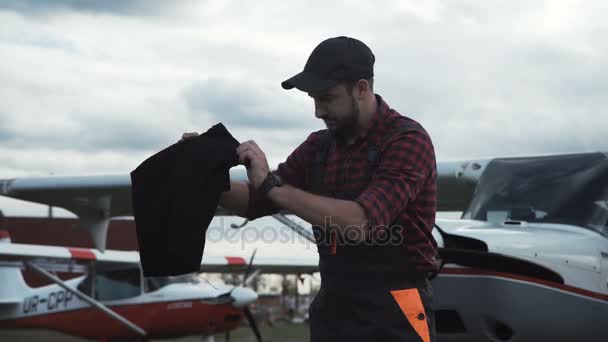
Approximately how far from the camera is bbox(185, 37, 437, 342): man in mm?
2719

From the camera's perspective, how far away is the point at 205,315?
51.6 feet

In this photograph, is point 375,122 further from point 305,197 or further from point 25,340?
point 25,340

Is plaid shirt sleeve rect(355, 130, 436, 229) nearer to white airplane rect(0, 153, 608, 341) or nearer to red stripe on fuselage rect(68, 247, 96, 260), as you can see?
white airplane rect(0, 153, 608, 341)

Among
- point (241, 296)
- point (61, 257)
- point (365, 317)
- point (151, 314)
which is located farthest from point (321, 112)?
point (241, 296)

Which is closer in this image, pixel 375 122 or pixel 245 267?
pixel 375 122

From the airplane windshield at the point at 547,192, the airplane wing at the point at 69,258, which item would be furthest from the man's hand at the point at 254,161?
the airplane wing at the point at 69,258

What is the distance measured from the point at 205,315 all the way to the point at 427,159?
13.4 m

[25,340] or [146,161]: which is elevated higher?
[146,161]

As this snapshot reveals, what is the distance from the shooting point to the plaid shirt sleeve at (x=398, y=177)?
100 inches

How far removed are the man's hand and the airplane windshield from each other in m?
3.15

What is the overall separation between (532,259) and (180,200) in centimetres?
269

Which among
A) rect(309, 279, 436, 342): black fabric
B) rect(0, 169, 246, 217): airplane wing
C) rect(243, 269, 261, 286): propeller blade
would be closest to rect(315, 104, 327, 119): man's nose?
rect(309, 279, 436, 342): black fabric

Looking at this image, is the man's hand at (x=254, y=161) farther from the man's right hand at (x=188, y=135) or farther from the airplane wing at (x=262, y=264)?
the airplane wing at (x=262, y=264)

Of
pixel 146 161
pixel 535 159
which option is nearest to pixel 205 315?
pixel 535 159
